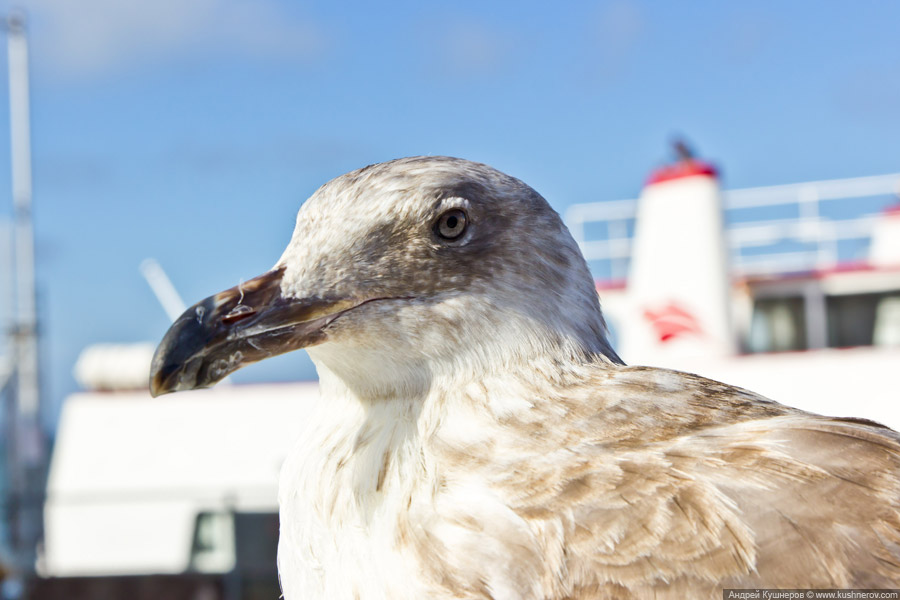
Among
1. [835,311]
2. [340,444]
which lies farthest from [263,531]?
[340,444]

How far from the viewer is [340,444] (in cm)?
197

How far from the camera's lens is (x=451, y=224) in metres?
1.95

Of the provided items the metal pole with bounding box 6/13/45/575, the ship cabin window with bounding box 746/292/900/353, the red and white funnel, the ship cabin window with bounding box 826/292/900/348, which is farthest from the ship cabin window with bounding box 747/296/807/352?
the metal pole with bounding box 6/13/45/575

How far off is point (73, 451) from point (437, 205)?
1412cm

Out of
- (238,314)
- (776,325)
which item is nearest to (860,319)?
(776,325)

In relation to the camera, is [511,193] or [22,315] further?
[22,315]

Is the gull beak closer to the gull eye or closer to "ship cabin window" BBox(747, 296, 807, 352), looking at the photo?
the gull eye

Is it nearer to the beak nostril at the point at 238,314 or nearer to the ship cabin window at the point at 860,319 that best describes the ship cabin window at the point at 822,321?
the ship cabin window at the point at 860,319

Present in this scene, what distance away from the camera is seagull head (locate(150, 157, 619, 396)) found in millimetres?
1843

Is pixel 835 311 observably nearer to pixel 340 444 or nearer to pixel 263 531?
pixel 263 531

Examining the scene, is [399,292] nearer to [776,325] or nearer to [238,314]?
[238,314]

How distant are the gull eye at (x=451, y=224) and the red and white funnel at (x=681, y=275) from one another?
10316 mm

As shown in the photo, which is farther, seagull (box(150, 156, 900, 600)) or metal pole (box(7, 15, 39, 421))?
metal pole (box(7, 15, 39, 421))

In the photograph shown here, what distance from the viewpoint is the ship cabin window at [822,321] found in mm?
12461
